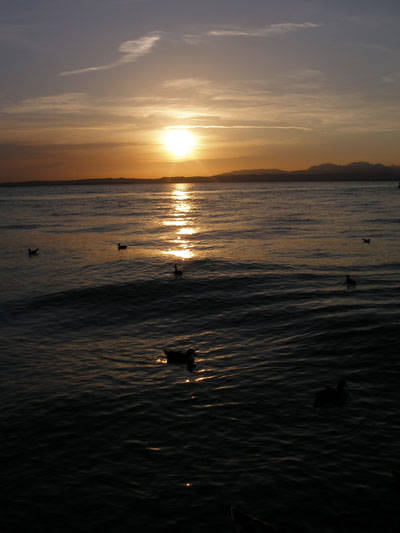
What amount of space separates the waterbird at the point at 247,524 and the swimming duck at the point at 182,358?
337 inches

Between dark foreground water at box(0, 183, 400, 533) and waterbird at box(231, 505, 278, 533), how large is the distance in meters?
0.56

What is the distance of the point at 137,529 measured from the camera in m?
9.62

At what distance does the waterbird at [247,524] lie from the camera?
8.83 m

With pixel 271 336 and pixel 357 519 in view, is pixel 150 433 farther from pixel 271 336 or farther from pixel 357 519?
pixel 271 336

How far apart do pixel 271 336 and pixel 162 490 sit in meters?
11.4

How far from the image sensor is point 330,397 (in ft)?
46.2

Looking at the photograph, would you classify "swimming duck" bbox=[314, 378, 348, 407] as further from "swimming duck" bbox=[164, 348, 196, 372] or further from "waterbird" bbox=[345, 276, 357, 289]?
"waterbird" bbox=[345, 276, 357, 289]

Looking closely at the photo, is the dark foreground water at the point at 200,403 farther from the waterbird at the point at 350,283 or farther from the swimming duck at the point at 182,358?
the waterbird at the point at 350,283

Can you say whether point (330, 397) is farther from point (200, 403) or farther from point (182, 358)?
point (182, 358)

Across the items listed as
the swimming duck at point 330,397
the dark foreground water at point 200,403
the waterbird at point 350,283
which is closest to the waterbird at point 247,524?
the dark foreground water at point 200,403

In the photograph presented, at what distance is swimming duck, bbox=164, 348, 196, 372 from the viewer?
17.8 m

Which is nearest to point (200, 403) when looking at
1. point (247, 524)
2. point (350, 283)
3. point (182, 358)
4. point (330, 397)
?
point (182, 358)

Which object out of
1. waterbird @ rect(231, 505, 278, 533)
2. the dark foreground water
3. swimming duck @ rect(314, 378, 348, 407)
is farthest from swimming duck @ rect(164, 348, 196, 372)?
waterbird @ rect(231, 505, 278, 533)

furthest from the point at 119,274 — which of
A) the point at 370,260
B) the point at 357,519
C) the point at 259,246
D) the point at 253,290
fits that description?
the point at 357,519
